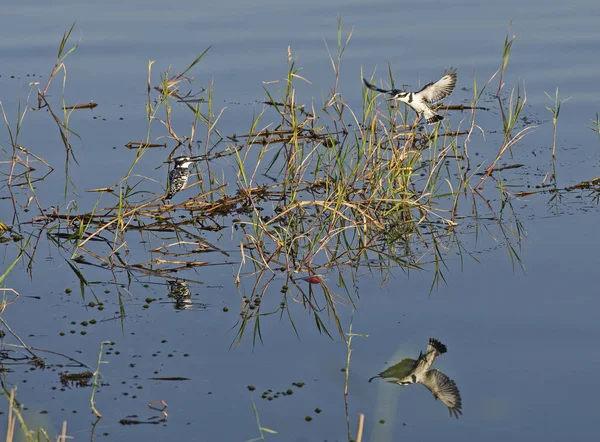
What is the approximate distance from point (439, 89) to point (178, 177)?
2.11m

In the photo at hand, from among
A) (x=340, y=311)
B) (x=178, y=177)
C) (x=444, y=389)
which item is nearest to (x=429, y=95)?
(x=178, y=177)

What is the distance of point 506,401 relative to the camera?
13.8 feet

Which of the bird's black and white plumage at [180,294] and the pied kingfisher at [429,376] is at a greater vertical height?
the bird's black and white plumage at [180,294]

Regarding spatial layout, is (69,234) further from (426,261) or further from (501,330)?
(501,330)

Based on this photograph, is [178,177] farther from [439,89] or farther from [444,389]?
[444,389]

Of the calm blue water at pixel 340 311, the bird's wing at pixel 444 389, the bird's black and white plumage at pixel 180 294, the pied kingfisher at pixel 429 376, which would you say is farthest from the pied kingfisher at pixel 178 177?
the bird's wing at pixel 444 389

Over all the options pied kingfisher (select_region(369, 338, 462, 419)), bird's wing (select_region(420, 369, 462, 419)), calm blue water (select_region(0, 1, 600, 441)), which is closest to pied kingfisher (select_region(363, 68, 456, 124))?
calm blue water (select_region(0, 1, 600, 441))

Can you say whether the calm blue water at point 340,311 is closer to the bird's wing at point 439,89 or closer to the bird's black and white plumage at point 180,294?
the bird's black and white plumage at point 180,294

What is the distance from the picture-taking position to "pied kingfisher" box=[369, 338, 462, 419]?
4.18 metres

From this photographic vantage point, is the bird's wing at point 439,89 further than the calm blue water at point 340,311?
Yes

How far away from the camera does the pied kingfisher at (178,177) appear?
6824 millimetres

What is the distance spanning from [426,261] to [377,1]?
7.93 metres

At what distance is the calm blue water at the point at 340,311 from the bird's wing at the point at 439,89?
0.63 metres

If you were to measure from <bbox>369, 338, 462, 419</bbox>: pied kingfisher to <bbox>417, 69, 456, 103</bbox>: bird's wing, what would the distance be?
3.21m
